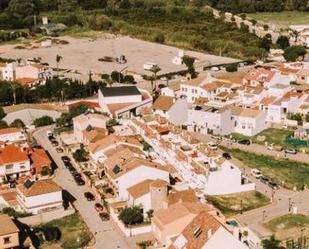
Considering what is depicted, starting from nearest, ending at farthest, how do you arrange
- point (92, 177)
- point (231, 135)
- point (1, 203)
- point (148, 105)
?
1. point (1, 203)
2. point (92, 177)
3. point (231, 135)
4. point (148, 105)

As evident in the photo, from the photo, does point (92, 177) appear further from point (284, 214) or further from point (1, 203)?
point (284, 214)

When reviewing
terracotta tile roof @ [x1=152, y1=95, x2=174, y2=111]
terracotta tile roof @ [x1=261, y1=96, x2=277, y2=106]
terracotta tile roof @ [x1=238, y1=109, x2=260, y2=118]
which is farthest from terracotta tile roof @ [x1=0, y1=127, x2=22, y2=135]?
terracotta tile roof @ [x1=261, y1=96, x2=277, y2=106]

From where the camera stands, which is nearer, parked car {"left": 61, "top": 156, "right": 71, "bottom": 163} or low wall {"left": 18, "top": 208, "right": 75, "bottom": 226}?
low wall {"left": 18, "top": 208, "right": 75, "bottom": 226}

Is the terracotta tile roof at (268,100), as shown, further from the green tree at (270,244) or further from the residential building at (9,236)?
the residential building at (9,236)

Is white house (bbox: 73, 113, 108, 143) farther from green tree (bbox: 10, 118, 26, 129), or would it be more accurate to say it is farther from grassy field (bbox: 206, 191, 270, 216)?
grassy field (bbox: 206, 191, 270, 216)

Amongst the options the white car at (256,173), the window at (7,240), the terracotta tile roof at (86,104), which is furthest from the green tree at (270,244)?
the terracotta tile roof at (86,104)

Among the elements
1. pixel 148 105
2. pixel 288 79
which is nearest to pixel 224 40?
pixel 288 79
